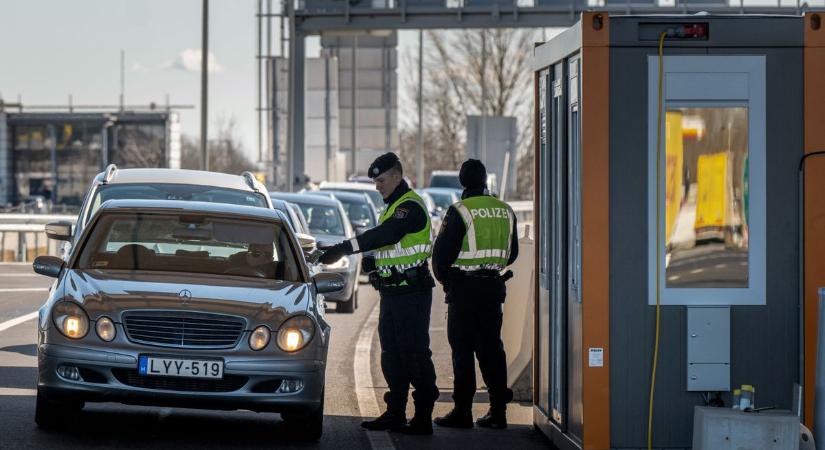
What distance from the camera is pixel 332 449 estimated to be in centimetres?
988

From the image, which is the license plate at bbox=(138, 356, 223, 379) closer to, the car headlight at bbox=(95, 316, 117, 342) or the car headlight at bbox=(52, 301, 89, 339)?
the car headlight at bbox=(95, 316, 117, 342)

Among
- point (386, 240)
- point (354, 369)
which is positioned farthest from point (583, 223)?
point (354, 369)

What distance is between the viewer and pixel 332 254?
10.5 meters

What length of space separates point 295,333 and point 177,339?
2.25 feet

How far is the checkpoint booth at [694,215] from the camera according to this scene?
29.2 feet

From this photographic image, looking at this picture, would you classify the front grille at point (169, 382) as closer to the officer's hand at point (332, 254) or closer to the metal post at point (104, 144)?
the officer's hand at point (332, 254)

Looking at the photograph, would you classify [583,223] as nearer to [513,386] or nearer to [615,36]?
[615,36]

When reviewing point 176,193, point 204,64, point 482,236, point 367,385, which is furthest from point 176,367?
point 204,64

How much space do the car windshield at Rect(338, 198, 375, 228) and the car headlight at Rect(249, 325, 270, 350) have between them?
2007cm

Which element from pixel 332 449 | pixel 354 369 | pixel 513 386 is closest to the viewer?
pixel 332 449

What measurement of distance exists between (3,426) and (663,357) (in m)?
3.86

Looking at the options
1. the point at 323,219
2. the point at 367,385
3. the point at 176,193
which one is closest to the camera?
the point at 367,385

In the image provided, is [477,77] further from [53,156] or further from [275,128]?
[53,156]

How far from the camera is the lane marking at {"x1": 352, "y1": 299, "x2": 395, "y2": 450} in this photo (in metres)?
10.3
